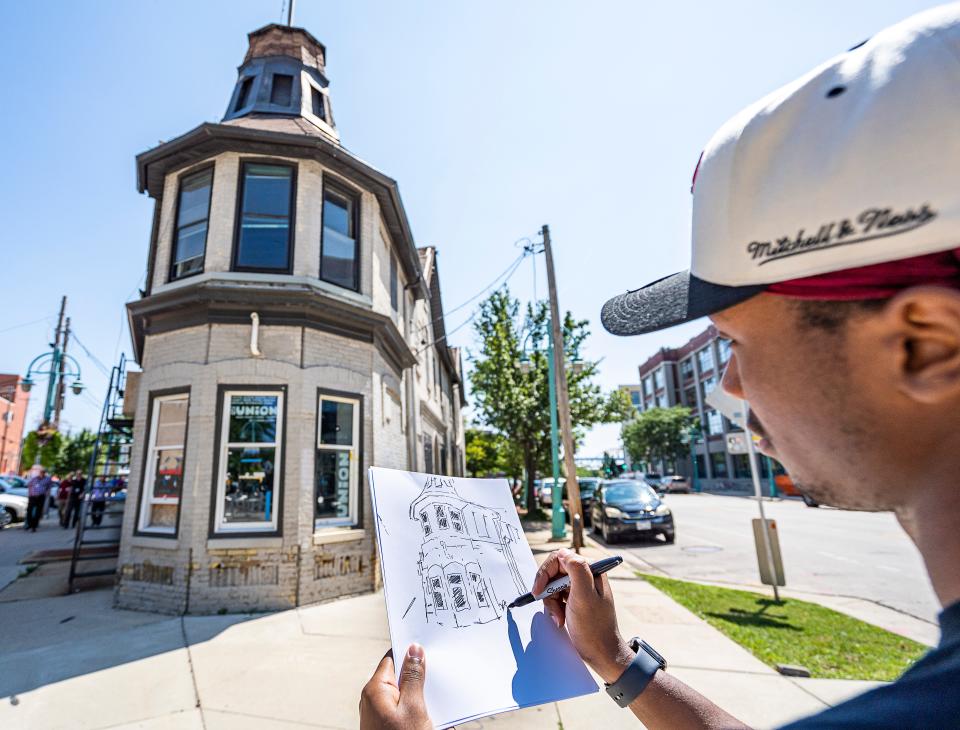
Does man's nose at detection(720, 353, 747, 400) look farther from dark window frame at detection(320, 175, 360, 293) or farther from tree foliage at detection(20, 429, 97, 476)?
tree foliage at detection(20, 429, 97, 476)

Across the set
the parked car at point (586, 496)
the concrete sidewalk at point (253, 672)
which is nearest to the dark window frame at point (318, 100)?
the concrete sidewalk at point (253, 672)

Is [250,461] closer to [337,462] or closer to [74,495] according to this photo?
[337,462]

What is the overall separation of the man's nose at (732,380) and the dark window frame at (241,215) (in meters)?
8.15

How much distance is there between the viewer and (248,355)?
24.6 ft

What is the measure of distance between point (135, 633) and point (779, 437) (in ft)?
24.7

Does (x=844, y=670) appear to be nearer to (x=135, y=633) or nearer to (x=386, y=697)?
(x=386, y=697)

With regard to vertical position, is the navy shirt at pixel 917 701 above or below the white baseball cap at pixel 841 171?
below

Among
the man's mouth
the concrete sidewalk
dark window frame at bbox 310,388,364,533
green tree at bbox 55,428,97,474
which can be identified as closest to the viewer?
the man's mouth

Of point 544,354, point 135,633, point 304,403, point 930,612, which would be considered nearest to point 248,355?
point 304,403

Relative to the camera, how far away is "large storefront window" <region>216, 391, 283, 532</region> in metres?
7.10

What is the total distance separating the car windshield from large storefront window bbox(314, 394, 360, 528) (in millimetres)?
8444

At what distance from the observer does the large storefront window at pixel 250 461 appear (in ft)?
23.3

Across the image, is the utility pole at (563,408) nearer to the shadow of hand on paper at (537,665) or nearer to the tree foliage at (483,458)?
the shadow of hand on paper at (537,665)

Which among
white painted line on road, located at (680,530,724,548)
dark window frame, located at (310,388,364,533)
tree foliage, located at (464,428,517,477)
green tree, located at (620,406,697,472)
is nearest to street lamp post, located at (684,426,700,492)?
green tree, located at (620,406,697,472)
